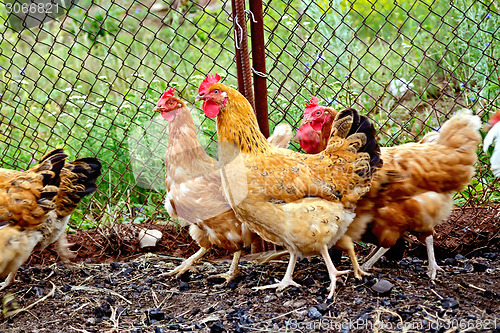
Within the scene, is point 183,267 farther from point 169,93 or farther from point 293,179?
point 169,93

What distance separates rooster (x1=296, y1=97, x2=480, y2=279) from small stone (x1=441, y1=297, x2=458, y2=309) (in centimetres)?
49

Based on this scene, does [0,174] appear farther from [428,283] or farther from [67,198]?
[428,283]

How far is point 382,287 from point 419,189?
2.50 feet

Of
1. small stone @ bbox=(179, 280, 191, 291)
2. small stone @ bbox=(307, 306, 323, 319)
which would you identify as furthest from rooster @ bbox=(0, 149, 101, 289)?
small stone @ bbox=(307, 306, 323, 319)

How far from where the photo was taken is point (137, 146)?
4.34 meters

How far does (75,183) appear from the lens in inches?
142

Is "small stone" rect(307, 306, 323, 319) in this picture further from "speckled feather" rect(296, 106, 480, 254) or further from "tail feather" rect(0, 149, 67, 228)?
"tail feather" rect(0, 149, 67, 228)

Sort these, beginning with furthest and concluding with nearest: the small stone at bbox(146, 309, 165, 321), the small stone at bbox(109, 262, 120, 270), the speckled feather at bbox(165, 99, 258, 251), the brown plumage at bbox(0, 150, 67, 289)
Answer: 1. the small stone at bbox(109, 262, 120, 270)
2. the speckled feather at bbox(165, 99, 258, 251)
3. the brown plumage at bbox(0, 150, 67, 289)
4. the small stone at bbox(146, 309, 165, 321)

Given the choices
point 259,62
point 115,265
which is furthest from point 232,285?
point 259,62

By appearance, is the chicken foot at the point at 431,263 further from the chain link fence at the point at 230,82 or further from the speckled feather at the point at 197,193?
the speckled feather at the point at 197,193

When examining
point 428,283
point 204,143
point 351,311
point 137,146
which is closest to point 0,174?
point 137,146

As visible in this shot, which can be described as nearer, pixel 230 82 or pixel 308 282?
pixel 308 282

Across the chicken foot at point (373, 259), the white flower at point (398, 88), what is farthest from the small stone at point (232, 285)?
the white flower at point (398, 88)

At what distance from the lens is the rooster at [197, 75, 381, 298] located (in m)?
3.09
